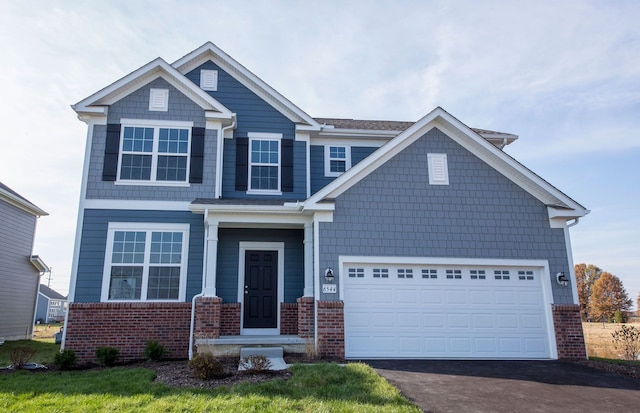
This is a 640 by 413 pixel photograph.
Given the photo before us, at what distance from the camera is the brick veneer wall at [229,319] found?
10.9 m

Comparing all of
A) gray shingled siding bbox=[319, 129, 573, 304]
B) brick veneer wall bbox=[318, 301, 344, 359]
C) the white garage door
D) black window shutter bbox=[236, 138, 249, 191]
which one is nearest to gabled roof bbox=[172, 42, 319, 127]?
black window shutter bbox=[236, 138, 249, 191]

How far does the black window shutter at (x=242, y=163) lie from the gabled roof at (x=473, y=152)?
124 inches

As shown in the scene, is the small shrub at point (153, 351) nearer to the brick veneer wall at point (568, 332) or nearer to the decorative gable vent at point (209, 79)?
the decorative gable vent at point (209, 79)

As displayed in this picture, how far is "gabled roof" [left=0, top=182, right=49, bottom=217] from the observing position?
51.3ft

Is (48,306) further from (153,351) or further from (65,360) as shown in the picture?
(65,360)

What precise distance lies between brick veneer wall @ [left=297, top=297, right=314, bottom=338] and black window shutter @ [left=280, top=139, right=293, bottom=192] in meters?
3.50

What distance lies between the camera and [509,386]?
22.7ft

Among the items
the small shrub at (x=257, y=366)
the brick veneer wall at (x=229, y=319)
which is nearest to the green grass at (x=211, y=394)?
the small shrub at (x=257, y=366)

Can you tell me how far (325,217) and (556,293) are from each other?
→ 5789 mm

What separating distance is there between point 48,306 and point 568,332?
1888 inches

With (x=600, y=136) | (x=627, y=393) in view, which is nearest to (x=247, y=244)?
(x=627, y=393)

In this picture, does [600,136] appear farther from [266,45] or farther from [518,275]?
[266,45]

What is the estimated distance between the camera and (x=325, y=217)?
398 inches

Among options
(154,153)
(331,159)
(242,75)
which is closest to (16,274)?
(154,153)
